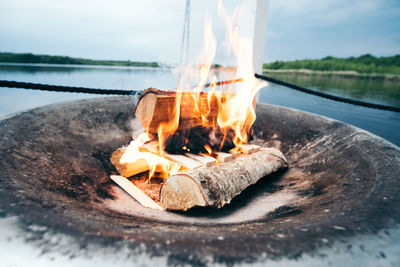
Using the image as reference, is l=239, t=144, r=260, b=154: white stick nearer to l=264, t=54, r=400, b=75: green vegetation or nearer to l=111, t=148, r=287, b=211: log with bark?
l=111, t=148, r=287, b=211: log with bark

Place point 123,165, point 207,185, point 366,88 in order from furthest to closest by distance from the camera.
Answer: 1. point 366,88
2. point 123,165
3. point 207,185

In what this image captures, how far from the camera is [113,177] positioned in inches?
71.2

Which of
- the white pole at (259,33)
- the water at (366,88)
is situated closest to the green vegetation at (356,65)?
the water at (366,88)

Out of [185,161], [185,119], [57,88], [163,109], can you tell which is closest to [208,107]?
[185,119]

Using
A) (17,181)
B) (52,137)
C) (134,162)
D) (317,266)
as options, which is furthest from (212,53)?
(317,266)

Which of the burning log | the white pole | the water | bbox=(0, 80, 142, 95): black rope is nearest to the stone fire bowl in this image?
bbox=(0, 80, 142, 95): black rope

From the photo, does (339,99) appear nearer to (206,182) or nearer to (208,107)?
(208,107)

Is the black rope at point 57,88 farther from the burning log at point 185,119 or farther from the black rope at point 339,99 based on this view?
the black rope at point 339,99

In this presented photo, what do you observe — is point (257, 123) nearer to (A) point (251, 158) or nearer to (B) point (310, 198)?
(A) point (251, 158)

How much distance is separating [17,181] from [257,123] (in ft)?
7.84

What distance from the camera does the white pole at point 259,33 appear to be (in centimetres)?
Result: 311

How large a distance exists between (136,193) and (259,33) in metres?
2.93

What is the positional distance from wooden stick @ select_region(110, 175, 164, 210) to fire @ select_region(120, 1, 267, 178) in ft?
0.54

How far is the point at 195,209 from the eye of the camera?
1.40m
